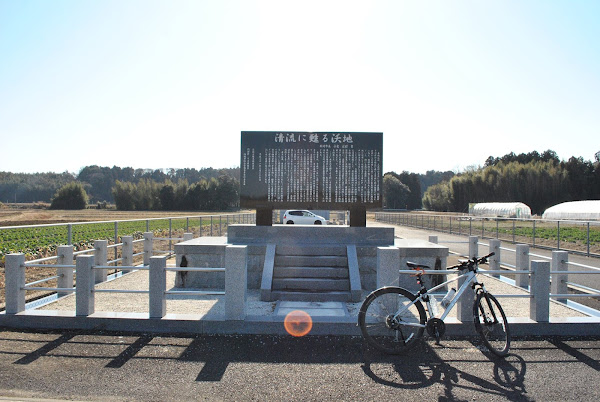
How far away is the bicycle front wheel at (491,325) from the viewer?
488cm

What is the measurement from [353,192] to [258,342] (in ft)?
19.5

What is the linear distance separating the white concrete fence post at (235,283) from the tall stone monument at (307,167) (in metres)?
4.74

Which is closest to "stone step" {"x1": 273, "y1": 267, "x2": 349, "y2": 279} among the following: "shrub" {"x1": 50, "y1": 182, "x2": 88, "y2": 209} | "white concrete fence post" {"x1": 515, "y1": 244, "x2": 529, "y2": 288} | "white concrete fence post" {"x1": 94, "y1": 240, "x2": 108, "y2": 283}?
"white concrete fence post" {"x1": 515, "y1": 244, "x2": 529, "y2": 288}

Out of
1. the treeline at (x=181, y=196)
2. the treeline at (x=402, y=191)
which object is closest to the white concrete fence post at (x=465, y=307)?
the treeline at (x=181, y=196)

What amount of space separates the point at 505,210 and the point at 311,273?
59402mm

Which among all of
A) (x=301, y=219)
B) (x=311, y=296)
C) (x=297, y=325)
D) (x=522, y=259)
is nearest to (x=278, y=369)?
(x=297, y=325)

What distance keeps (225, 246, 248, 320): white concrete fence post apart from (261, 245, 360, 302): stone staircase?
2.18 metres

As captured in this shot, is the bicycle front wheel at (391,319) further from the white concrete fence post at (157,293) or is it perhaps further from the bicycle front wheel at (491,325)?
the white concrete fence post at (157,293)

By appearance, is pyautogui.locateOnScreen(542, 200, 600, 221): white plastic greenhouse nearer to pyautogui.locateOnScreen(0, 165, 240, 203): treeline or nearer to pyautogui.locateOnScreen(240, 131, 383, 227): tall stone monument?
pyautogui.locateOnScreen(240, 131, 383, 227): tall stone monument

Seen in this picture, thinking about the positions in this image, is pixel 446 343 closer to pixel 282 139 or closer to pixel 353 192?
pixel 353 192

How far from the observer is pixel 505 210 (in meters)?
60.5

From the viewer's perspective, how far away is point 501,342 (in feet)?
16.3

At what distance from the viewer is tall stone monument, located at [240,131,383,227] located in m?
10.5

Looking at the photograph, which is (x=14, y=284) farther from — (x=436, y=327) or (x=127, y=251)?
(x=436, y=327)
